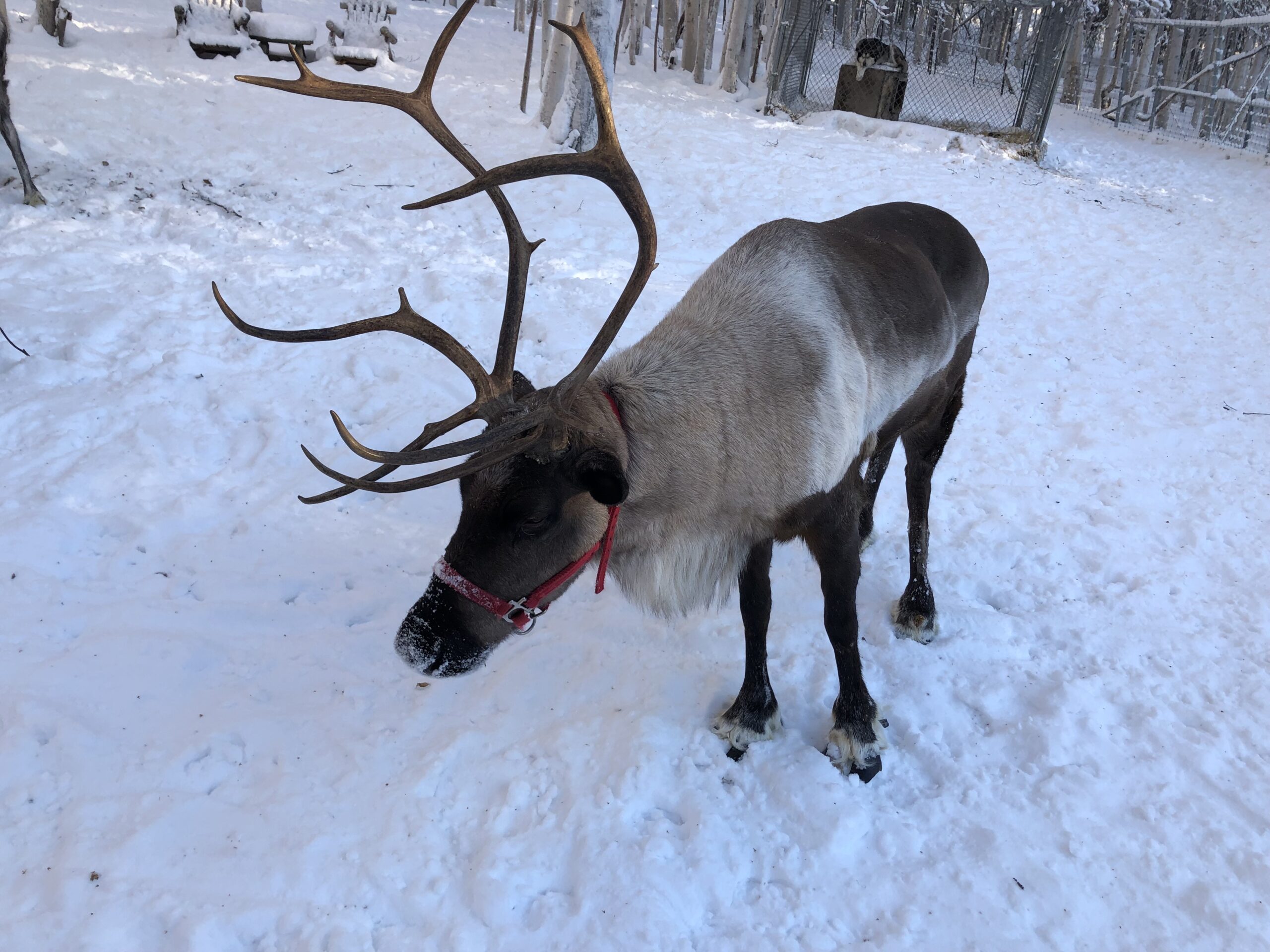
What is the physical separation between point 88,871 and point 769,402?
1958 millimetres

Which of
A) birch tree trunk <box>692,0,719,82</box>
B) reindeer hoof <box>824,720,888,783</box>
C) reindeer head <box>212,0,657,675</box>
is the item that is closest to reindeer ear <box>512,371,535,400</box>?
reindeer head <box>212,0,657,675</box>

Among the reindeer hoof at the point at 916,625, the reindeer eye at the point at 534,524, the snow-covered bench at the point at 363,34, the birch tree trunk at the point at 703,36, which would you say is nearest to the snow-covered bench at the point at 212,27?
the snow-covered bench at the point at 363,34

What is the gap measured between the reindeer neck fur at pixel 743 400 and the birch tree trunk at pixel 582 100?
5.05 meters

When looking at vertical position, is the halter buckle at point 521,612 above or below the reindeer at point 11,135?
below

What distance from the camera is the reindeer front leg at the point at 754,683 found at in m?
2.35

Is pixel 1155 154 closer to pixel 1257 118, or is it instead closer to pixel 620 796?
pixel 1257 118

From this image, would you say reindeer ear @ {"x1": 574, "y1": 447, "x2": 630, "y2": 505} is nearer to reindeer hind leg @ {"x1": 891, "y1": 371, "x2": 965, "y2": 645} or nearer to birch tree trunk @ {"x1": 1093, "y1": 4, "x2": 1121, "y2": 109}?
reindeer hind leg @ {"x1": 891, "y1": 371, "x2": 965, "y2": 645}

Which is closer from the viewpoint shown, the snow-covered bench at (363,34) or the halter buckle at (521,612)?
the halter buckle at (521,612)

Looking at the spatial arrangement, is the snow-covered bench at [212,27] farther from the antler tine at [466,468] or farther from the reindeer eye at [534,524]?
the reindeer eye at [534,524]

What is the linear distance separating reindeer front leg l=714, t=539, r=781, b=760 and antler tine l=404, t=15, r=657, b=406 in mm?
884

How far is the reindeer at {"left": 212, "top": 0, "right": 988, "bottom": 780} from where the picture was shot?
175 cm

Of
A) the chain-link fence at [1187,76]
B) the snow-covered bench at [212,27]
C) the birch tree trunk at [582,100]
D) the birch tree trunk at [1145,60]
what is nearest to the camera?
the birch tree trunk at [582,100]

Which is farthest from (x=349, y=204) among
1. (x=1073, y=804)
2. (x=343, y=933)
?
(x=1073, y=804)

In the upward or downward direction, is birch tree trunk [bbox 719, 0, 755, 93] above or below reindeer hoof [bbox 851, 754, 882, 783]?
above
